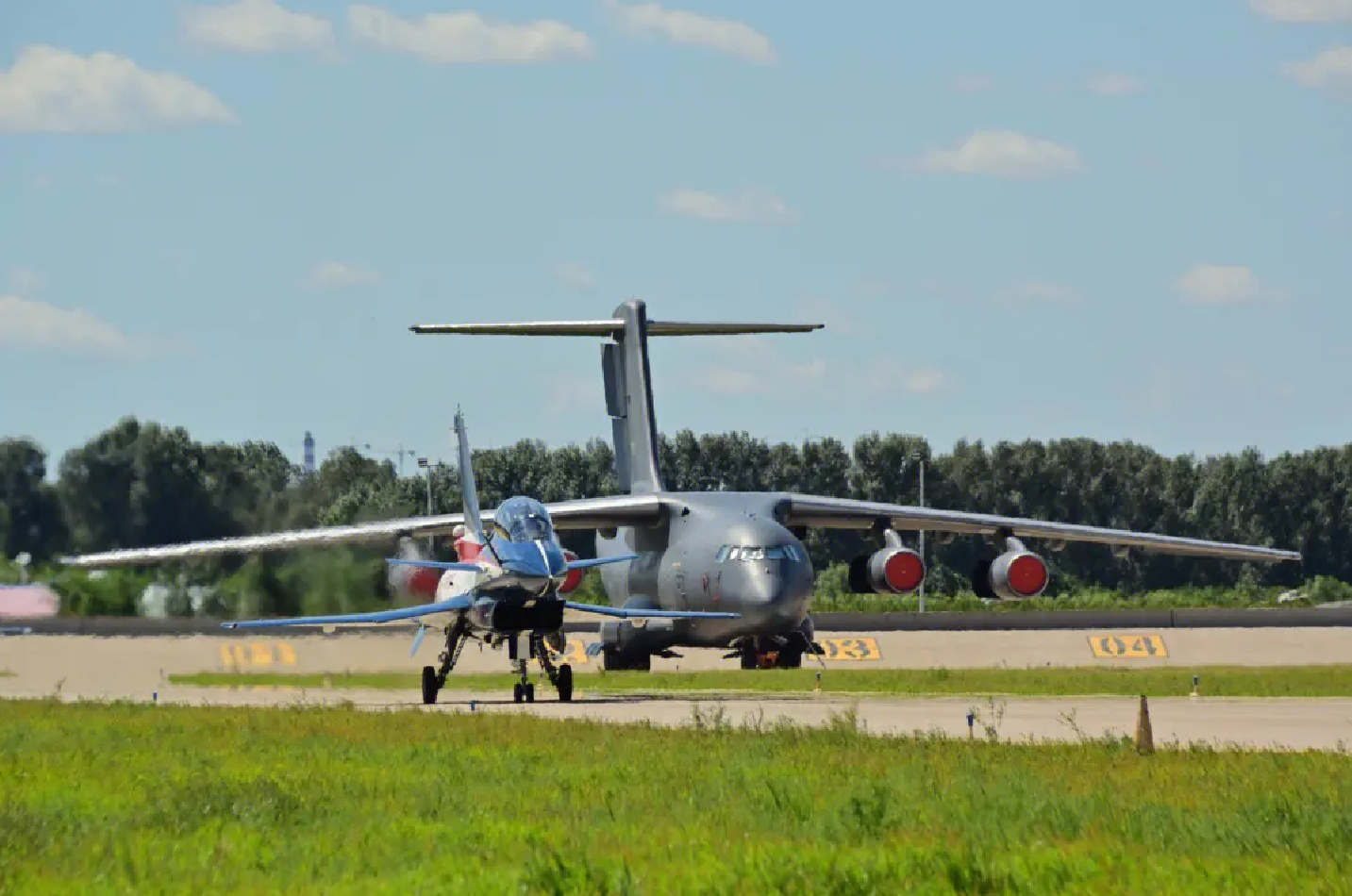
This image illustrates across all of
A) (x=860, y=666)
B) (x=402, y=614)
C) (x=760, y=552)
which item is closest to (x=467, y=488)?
(x=402, y=614)

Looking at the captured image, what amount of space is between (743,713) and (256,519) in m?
20.8

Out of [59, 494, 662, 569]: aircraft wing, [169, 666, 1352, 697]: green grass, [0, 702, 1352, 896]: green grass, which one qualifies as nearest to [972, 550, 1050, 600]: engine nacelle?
[169, 666, 1352, 697]: green grass

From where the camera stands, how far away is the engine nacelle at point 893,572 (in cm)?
3925

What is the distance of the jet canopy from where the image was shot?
30906 mm

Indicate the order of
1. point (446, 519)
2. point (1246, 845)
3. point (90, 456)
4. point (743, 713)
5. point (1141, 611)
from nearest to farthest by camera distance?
point (1246, 845) → point (743, 713) → point (446, 519) → point (90, 456) → point (1141, 611)

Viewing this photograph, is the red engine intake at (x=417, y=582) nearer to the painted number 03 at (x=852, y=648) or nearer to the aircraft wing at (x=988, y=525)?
the aircraft wing at (x=988, y=525)

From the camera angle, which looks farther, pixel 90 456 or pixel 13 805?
pixel 90 456

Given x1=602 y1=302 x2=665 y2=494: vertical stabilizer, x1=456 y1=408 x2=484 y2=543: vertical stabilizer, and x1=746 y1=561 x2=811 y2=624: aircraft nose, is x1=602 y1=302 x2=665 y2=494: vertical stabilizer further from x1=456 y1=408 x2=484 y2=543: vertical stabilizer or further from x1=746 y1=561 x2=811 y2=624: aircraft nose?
x1=456 y1=408 x2=484 y2=543: vertical stabilizer

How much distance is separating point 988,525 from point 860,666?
8819 mm

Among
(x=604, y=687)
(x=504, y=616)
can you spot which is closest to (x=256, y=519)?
(x=604, y=687)

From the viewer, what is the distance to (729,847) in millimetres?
13148

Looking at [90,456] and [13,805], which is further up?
[90,456]

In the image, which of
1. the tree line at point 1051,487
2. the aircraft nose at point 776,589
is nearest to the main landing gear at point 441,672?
the aircraft nose at point 776,589

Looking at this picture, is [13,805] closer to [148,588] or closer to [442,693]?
[442,693]
